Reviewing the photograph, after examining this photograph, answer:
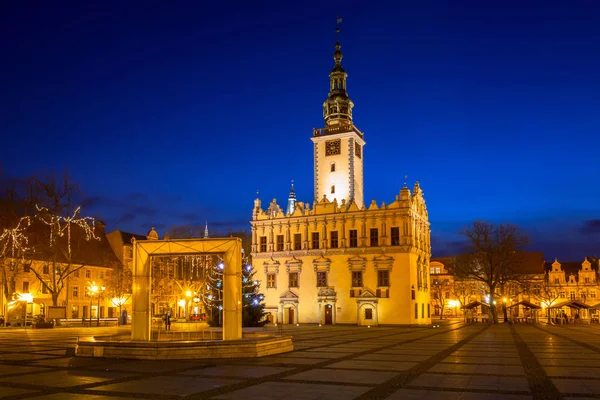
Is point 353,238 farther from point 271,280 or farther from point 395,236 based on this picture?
point 271,280

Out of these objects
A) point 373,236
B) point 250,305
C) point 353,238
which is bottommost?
point 250,305

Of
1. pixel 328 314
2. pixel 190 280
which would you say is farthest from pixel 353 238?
pixel 190 280

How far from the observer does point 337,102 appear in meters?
81.1

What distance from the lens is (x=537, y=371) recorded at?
62.4 ft

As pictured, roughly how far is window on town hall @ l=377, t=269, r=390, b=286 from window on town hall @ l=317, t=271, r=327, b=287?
6.23m

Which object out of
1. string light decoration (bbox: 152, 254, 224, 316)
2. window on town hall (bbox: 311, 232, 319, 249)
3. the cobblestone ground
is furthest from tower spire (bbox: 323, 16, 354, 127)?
the cobblestone ground

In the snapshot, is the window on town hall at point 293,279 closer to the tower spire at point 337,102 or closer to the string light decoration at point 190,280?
the string light decoration at point 190,280

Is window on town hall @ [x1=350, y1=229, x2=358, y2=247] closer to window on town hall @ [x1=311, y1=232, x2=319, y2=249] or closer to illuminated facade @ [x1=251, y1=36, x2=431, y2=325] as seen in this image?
illuminated facade @ [x1=251, y1=36, x2=431, y2=325]

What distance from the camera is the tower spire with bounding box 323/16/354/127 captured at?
80.4 m

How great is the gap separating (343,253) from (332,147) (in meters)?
15.3

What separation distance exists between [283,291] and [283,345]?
152 ft

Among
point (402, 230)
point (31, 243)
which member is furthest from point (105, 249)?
point (402, 230)

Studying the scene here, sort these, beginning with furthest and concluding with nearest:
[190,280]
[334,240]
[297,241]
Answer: [297,241], [334,240], [190,280]

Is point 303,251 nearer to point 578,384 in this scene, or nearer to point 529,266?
point 578,384
